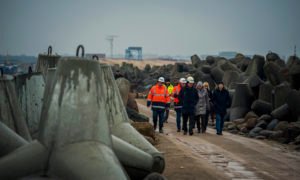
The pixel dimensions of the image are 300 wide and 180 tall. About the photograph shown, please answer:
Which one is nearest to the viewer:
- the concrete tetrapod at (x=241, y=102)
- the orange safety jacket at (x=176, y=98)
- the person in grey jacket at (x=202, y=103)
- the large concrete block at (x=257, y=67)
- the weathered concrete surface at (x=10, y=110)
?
the weathered concrete surface at (x=10, y=110)

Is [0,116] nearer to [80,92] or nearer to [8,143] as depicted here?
[8,143]

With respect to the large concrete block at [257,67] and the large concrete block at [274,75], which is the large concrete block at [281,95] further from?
the large concrete block at [257,67]

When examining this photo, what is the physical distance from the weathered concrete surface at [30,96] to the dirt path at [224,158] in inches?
102

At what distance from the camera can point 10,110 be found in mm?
9039

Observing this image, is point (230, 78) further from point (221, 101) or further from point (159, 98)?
point (159, 98)

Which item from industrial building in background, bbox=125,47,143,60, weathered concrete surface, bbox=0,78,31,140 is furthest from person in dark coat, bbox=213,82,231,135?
industrial building in background, bbox=125,47,143,60

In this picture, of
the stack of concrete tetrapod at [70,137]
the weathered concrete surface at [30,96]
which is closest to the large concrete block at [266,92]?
the weathered concrete surface at [30,96]

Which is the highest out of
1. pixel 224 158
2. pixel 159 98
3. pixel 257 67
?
pixel 257 67

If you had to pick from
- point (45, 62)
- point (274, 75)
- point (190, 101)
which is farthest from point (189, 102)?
point (274, 75)

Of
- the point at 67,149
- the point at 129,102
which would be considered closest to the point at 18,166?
the point at 67,149

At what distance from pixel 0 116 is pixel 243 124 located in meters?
14.3

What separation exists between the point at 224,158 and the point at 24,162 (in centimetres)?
704

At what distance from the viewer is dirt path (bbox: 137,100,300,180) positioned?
1149 centimetres

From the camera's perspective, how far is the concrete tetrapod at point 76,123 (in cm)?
728
